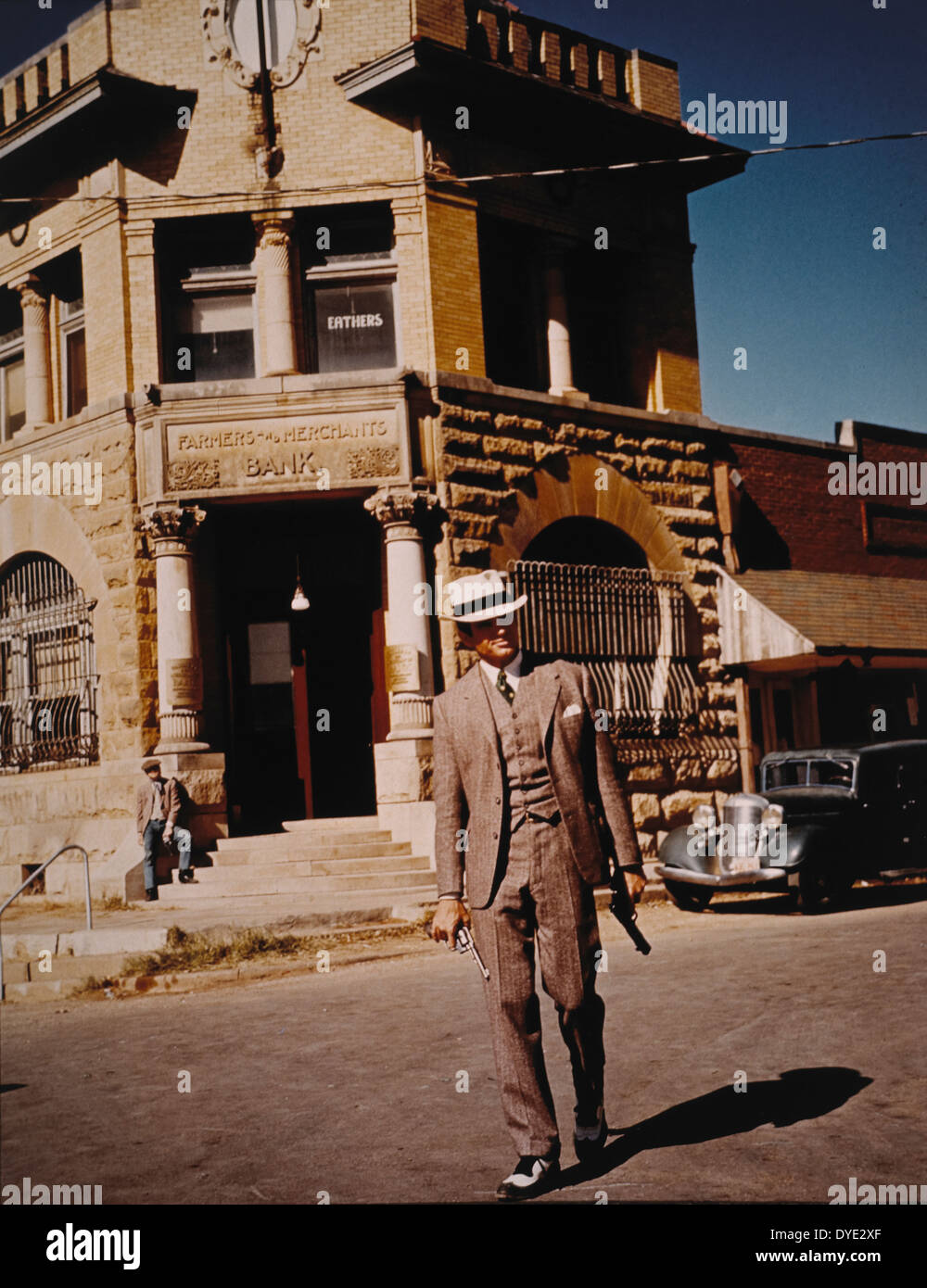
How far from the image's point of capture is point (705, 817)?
44.3ft

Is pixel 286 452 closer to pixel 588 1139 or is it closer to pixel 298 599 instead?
pixel 298 599

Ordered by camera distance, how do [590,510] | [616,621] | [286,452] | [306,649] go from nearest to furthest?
[286,452], [306,649], [616,621], [590,510]

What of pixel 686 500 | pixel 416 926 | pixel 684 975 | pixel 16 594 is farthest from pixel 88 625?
pixel 684 975

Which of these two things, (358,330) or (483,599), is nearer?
(483,599)

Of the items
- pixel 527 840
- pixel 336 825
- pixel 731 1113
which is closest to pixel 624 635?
pixel 336 825

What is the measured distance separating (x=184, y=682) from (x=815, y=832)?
22.0 feet

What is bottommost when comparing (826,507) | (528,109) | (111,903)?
(111,903)

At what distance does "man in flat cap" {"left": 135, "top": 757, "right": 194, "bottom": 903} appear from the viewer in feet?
45.5

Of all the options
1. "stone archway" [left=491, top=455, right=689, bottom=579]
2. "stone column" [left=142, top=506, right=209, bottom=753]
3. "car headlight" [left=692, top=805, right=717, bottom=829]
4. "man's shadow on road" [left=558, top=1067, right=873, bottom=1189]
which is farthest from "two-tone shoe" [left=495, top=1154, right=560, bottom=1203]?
"stone archway" [left=491, top=455, right=689, bottom=579]

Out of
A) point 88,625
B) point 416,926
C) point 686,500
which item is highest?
point 686,500
